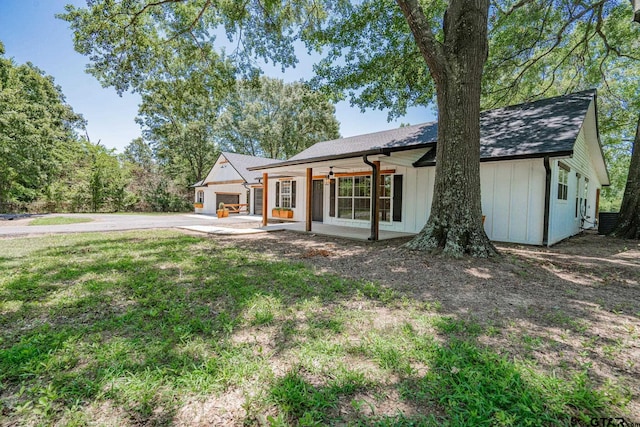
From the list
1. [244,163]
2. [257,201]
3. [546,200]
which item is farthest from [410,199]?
[244,163]

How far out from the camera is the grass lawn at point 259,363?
170 centimetres

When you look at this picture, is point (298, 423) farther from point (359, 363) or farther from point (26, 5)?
point (26, 5)

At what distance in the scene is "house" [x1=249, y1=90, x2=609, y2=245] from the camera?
7664 mm

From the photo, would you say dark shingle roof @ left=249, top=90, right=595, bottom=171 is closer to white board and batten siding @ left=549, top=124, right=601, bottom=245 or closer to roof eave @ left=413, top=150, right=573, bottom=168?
roof eave @ left=413, top=150, right=573, bottom=168

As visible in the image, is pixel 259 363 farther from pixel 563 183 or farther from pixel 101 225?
pixel 101 225

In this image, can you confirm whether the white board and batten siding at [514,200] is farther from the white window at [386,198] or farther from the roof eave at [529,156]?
the white window at [386,198]

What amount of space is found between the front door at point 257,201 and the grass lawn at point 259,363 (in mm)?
15610

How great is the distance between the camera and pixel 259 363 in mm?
2184

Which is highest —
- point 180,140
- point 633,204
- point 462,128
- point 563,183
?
point 180,140

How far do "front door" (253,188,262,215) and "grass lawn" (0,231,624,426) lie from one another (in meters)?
15.6

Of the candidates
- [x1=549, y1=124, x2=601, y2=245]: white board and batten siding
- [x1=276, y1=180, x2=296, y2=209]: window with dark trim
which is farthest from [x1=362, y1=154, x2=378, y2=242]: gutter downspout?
[x1=276, y1=180, x2=296, y2=209]: window with dark trim

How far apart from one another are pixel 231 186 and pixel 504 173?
18432 mm

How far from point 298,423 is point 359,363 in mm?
748

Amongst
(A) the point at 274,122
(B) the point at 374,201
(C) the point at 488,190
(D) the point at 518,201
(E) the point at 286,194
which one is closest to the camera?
(D) the point at 518,201
